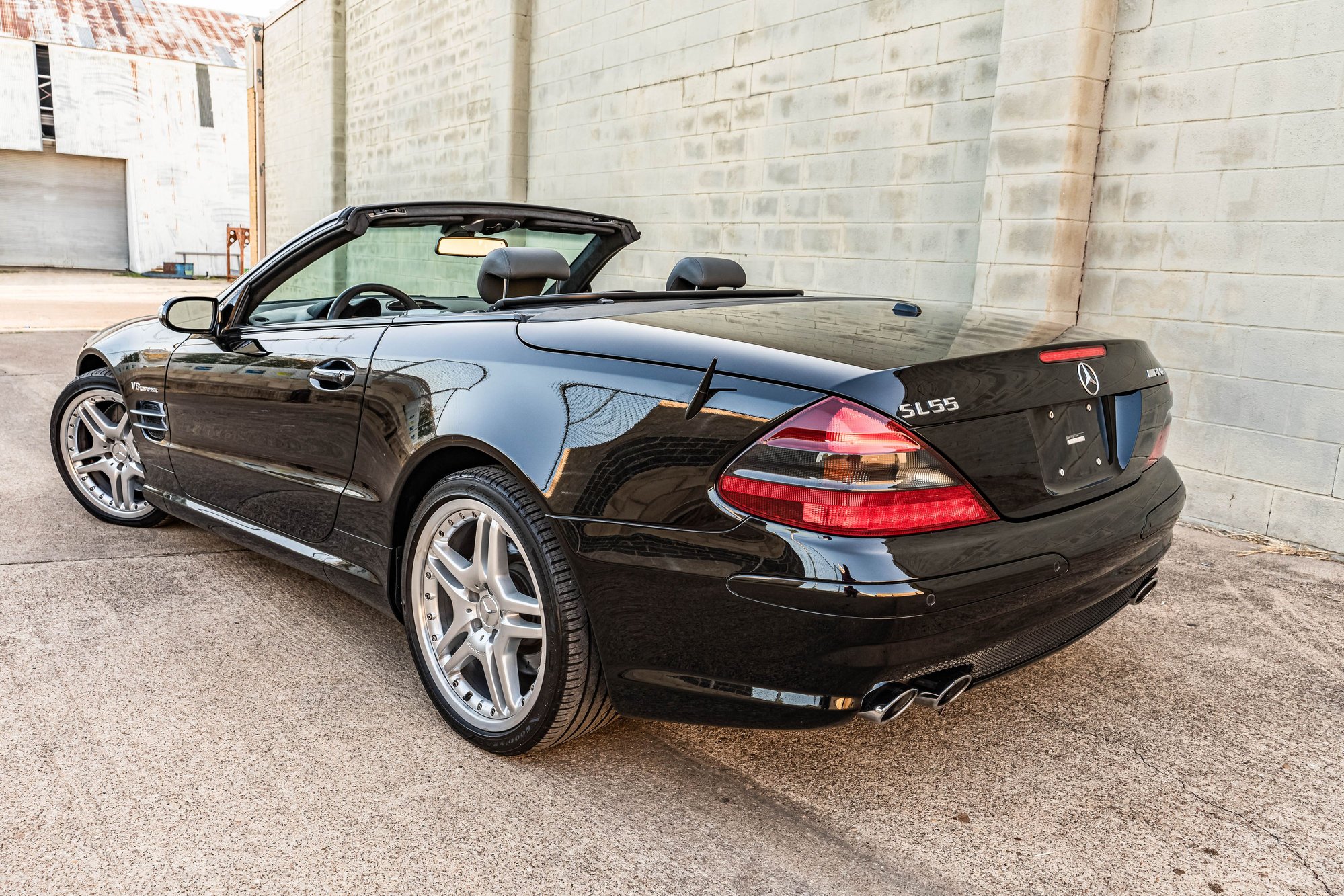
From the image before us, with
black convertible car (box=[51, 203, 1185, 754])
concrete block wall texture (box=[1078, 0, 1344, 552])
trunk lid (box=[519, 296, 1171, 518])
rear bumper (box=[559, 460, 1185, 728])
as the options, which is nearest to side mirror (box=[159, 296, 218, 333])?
black convertible car (box=[51, 203, 1185, 754])

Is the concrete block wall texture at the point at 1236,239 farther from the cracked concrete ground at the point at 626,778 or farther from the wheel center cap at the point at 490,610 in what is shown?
→ the wheel center cap at the point at 490,610

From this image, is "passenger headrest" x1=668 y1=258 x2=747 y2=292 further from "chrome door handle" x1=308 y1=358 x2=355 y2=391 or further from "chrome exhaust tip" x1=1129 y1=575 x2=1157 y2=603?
"chrome exhaust tip" x1=1129 y1=575 x2=1157 y2=603

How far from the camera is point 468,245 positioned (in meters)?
3.71

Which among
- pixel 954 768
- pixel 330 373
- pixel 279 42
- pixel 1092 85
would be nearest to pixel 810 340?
pixel 954 768

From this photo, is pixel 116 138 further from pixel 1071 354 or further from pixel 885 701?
pixel 885 701

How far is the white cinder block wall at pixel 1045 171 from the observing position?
15.7ft

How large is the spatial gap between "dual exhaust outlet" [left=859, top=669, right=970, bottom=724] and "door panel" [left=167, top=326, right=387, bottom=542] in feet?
5.56

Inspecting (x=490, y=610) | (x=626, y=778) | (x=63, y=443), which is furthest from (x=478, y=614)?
(x=63, y=443)

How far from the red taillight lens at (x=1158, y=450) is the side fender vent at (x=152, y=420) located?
3.45 metres

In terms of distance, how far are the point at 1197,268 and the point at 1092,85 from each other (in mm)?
1142

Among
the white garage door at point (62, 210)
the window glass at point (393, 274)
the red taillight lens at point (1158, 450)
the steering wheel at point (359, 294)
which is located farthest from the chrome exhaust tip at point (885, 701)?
the white garage door at point (62, 210)

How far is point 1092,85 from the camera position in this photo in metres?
5.45

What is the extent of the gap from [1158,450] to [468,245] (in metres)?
Answer: 2.39

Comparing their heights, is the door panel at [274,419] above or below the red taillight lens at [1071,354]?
below
